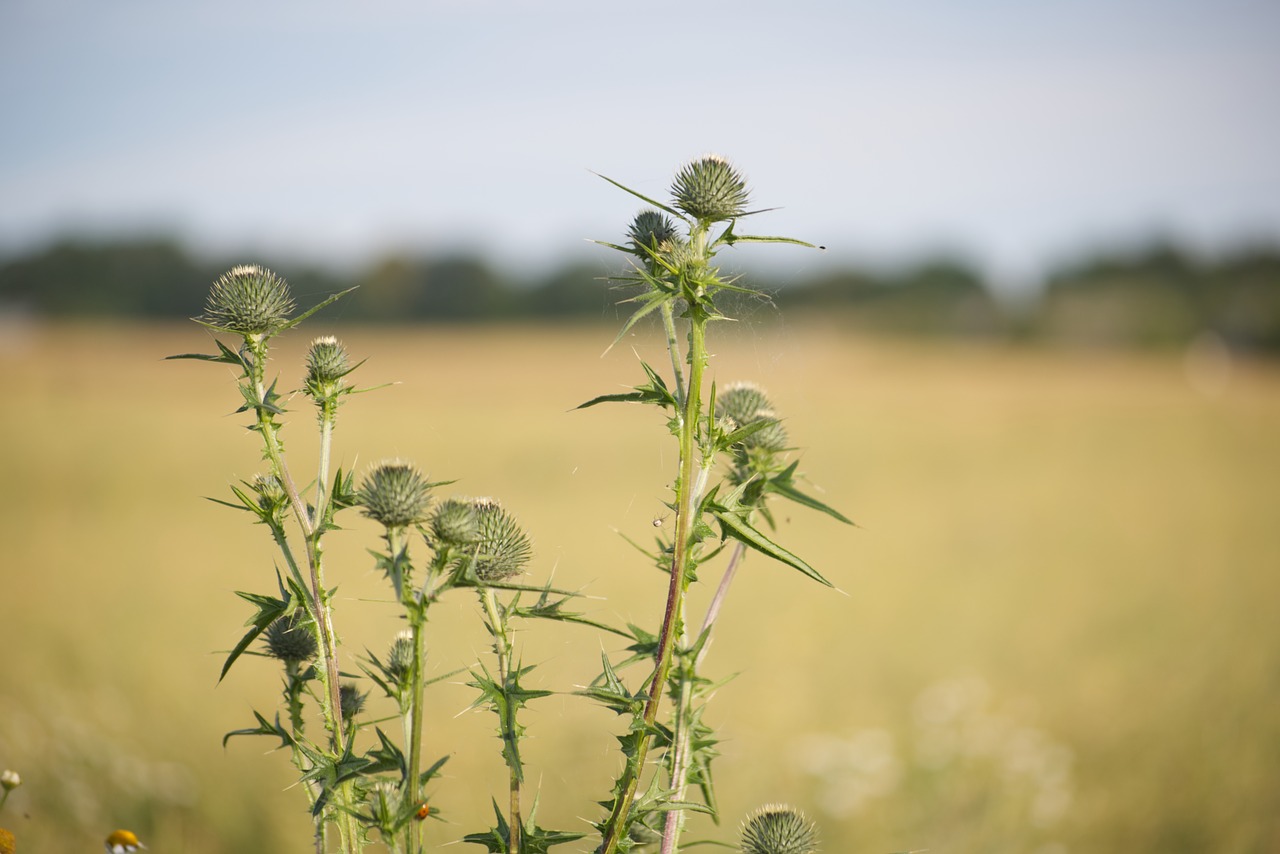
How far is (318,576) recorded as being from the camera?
5.50ft

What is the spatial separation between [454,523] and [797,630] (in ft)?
44.7

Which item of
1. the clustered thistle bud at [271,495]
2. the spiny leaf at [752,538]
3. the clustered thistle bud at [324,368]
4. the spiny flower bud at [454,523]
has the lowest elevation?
the spiny flower bud at [454,523]

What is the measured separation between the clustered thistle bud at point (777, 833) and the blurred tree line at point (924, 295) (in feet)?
157

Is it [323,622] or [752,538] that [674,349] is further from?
[323,622]

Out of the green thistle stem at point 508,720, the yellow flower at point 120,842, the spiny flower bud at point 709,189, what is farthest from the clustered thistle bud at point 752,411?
the yellow flower at point 120,842

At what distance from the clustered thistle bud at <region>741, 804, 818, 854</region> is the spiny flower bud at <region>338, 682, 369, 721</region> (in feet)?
2.77

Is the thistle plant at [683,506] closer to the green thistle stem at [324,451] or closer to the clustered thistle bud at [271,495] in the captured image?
the green thistle stem at [324,451]

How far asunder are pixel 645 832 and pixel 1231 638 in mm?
14026

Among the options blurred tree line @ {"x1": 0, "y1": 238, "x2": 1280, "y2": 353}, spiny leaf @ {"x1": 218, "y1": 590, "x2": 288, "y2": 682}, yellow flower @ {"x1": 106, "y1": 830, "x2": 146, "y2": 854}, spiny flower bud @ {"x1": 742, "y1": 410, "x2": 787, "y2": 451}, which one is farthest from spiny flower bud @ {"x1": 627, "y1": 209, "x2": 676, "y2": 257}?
blurred tree line @ {"x1": 0, "y1": 238, "x2": 1280, "y2": 353}

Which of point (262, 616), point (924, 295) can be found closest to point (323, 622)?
point (262, 616)

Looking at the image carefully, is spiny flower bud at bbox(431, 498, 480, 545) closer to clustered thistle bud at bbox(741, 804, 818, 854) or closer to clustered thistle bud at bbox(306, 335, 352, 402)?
clustered thistle bud at bbox(306, 335, 352, 402)

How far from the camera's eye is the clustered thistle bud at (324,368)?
1909 mm

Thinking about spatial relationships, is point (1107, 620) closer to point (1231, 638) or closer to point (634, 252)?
point (1231, 638)

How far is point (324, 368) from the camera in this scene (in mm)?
1912
